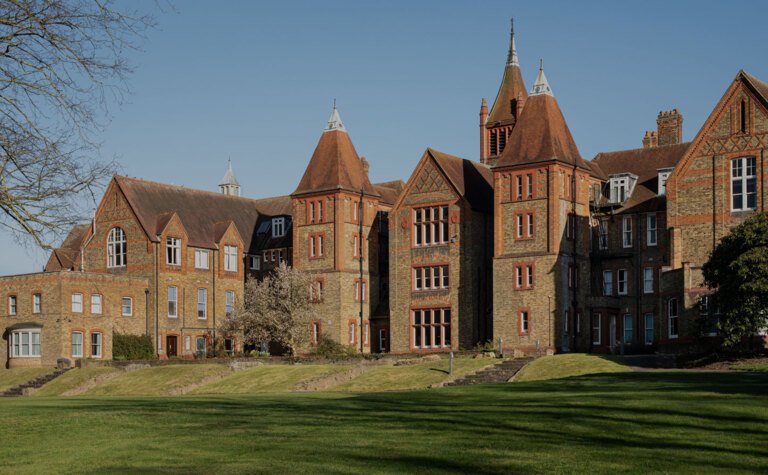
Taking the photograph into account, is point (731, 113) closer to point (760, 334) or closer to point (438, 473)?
point (760, 334)

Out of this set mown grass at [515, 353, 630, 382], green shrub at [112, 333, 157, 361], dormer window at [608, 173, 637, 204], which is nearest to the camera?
mown grass at [515, 353, 630, 382]

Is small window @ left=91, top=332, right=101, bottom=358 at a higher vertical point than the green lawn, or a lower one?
lower

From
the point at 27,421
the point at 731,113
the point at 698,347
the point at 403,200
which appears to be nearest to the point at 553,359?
the point at 698,347

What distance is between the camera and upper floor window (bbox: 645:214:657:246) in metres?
67.3

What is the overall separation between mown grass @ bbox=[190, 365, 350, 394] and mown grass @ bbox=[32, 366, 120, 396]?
382 inches

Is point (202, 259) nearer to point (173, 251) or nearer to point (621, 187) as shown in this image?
point (173, 251)

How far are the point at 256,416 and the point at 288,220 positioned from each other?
182 feet

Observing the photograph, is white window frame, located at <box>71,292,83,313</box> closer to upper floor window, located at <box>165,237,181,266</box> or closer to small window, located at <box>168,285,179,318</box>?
small window, located at <box>168,285,179,318</box>

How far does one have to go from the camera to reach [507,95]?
8725 cm

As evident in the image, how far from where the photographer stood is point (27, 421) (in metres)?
28.1

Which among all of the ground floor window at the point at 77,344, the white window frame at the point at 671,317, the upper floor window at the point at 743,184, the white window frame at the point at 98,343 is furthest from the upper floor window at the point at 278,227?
the upper floor window at the point at 743,184

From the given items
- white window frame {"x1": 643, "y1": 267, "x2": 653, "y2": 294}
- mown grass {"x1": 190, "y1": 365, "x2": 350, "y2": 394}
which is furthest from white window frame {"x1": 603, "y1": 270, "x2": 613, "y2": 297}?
mown grass {"x1": 190, "y1": 365, "x2": 350, "y2": 394}

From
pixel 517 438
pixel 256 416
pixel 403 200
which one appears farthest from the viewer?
pixel 403 200

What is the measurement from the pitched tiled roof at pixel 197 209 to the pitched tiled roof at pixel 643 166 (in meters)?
26.5
